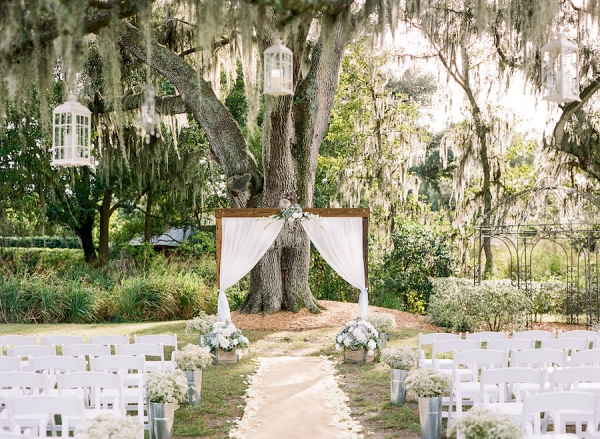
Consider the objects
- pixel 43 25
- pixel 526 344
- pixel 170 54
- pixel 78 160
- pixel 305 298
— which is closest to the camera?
pixel 43 25

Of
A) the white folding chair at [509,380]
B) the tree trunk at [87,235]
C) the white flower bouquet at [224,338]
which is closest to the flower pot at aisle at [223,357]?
the white flower bouquet at [224,338]

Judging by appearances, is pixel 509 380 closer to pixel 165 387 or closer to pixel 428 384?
pixel 428 384

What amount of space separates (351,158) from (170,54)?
568 cm

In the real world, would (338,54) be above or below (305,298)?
above

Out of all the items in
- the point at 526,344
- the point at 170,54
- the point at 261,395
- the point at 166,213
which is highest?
the point at 170,54

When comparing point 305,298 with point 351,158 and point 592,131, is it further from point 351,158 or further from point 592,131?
point 592,131

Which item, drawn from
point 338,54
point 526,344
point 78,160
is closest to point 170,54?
point 338,54

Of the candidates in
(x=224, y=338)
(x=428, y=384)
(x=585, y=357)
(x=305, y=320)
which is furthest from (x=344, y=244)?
(x=428, y=384)

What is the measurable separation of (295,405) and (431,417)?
169 cm

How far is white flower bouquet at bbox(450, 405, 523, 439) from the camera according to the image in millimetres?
3973

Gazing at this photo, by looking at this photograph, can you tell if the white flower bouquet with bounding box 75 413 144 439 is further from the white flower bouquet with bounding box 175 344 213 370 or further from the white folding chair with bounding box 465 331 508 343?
the white folding chair with bounding box 465 331 508 343

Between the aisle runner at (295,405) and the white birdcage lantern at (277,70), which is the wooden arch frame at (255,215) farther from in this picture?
the white birdcage lantern at (277,70)

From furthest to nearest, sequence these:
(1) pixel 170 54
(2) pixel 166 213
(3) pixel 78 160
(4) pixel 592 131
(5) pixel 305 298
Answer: (2) pixel 166 213
(4) pixel 592 131
(5) pixel 305 298
(1) pixel 170 54
(3) pixel 78 160

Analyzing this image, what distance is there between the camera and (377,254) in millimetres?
15766
